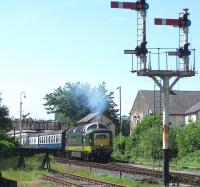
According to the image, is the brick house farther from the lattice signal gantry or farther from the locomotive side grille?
the lattice signal gantry

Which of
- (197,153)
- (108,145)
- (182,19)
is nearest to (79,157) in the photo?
(108,145)

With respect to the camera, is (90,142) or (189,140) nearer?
(189,140)

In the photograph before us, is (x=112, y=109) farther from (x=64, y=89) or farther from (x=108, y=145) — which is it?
(x=108, y=145)

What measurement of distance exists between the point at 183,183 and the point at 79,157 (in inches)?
897

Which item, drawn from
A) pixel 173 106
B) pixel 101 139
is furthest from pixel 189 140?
pixel 173 106

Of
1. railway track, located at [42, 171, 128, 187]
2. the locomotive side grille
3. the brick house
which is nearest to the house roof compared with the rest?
the brick house

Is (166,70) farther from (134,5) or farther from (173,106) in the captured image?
(173,106)

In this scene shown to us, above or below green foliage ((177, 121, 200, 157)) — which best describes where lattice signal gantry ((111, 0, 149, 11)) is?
above

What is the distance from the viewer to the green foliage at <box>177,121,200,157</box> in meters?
39.8

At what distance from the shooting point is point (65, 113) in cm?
11738

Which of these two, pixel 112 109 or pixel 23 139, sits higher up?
pixel 112 109

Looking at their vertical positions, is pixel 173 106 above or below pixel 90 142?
above

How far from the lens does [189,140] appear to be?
1580 inches

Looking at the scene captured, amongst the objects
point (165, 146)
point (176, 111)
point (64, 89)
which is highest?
point (64, 89)
